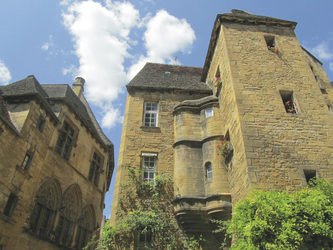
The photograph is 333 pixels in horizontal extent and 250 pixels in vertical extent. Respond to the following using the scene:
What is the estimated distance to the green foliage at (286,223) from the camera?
510cm

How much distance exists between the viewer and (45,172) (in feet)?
33.5

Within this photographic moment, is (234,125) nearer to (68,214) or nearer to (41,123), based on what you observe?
(41,123)

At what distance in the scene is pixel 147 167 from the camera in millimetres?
10531

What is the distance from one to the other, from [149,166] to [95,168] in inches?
204

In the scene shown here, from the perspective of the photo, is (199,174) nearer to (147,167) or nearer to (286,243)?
(147,167)

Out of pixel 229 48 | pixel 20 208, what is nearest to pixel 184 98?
pixel 229 48

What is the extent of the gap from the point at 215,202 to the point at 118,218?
11.8 ft

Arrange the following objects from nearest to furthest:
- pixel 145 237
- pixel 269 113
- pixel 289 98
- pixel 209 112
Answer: pixel 269 113, pixel 145 237, pixel 289 98, pixel 209 112

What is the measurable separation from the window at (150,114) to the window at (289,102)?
5677 mm

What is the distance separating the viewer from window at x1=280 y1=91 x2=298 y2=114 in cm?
918

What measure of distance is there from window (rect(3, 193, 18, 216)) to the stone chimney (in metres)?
11.7

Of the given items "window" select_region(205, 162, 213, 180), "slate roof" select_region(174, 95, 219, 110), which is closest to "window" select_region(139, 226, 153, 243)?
"window" select_region(205, 162, 213, 180)

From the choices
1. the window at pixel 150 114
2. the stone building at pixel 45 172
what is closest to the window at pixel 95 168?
the stone building at pixel 45 172

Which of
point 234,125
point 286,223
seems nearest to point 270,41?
point 234,125
